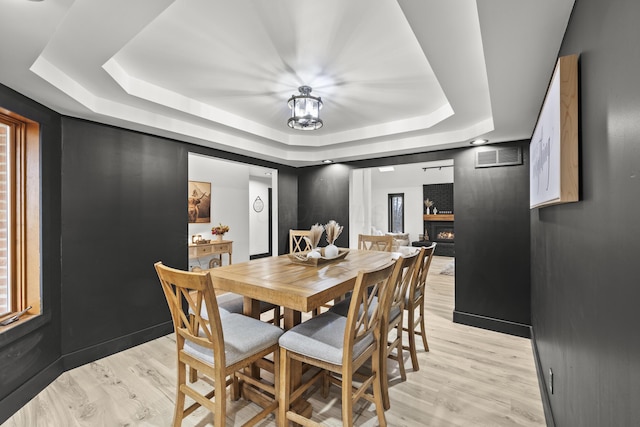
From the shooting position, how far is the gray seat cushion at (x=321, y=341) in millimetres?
1571

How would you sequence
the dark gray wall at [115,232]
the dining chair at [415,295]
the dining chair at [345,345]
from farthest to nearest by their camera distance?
the dark gray wall at [115,232] < the dining chair at [415,295] < the dining chair at [345,345]

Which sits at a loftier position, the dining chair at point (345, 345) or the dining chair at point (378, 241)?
the dining chair at point (378, 241)

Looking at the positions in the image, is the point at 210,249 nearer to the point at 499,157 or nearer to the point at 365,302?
the point at 365,302

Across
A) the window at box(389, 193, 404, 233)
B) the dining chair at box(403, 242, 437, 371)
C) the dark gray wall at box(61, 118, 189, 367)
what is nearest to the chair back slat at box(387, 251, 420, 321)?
the dining chair at box(403, 242, 437, 371)

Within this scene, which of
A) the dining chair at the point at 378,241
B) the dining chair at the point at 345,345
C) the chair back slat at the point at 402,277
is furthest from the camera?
the dining chair at the point at 378,241

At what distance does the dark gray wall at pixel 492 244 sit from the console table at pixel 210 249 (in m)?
3.90

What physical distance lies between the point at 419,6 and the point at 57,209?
116 inches

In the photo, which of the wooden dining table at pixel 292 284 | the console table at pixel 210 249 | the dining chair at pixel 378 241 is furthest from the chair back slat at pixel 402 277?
the console table at pixel 210 249

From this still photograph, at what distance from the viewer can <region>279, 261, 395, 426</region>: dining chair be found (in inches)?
59.5

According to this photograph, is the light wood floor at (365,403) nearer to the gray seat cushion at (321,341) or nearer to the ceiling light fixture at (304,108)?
the gray seat cushion at (321,341)

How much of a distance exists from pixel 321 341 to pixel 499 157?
289 centimetres

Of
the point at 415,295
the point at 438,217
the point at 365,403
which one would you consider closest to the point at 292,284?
the point at 365,403

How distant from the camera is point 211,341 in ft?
4.89

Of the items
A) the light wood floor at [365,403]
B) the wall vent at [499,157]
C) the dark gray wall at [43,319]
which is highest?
the wall vent at [499,157]
